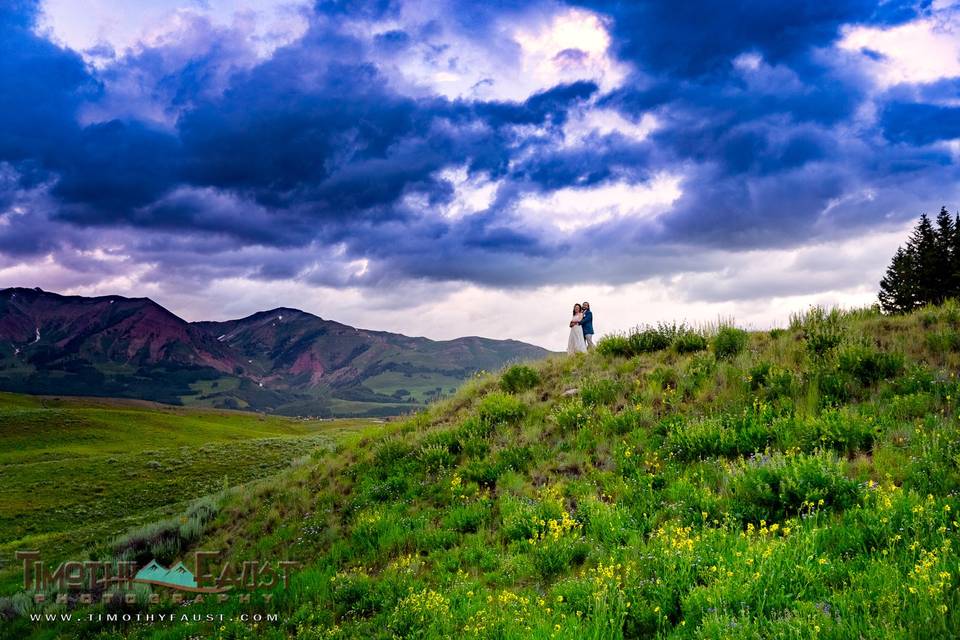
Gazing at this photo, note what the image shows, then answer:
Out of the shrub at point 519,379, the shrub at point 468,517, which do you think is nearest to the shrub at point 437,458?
the shrub at point 468,517

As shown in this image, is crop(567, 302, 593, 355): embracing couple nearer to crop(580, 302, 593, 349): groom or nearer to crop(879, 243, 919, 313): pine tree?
crop(580, 302, 593, 349): groom

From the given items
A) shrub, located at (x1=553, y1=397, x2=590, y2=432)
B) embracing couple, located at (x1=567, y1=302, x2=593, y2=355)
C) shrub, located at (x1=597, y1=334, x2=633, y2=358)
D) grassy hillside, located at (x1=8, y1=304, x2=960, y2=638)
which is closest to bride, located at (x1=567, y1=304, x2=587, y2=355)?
embracing couple, located at (x1=567, y1=302, x2=593, y2=355)

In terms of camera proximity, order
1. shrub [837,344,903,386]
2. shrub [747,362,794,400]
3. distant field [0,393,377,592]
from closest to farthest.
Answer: shrub [837,344,903,386] → shrub [747,362,794,400] → distant field [0,393,377,592]

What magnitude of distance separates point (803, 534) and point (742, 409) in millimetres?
4876

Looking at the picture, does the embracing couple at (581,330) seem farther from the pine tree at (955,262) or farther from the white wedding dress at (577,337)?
the pine tree at (955,262)

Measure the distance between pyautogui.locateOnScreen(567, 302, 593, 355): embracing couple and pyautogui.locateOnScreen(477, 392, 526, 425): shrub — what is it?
893 centimetres

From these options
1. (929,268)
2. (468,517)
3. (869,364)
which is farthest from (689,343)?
(929,268)

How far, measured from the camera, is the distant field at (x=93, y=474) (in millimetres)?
20828

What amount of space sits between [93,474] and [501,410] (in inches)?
1275

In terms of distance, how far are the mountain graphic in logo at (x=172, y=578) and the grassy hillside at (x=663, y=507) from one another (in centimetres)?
100

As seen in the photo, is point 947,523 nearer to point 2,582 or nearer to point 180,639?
point 180,639

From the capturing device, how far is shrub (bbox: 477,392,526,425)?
13.3 metres

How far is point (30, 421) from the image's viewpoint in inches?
2144

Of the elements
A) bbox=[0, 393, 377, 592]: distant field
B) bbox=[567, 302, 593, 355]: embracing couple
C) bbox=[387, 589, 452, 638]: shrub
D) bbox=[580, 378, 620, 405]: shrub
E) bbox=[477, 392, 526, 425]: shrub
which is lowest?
bbox=[0, 393, 377, 592]: distant field
